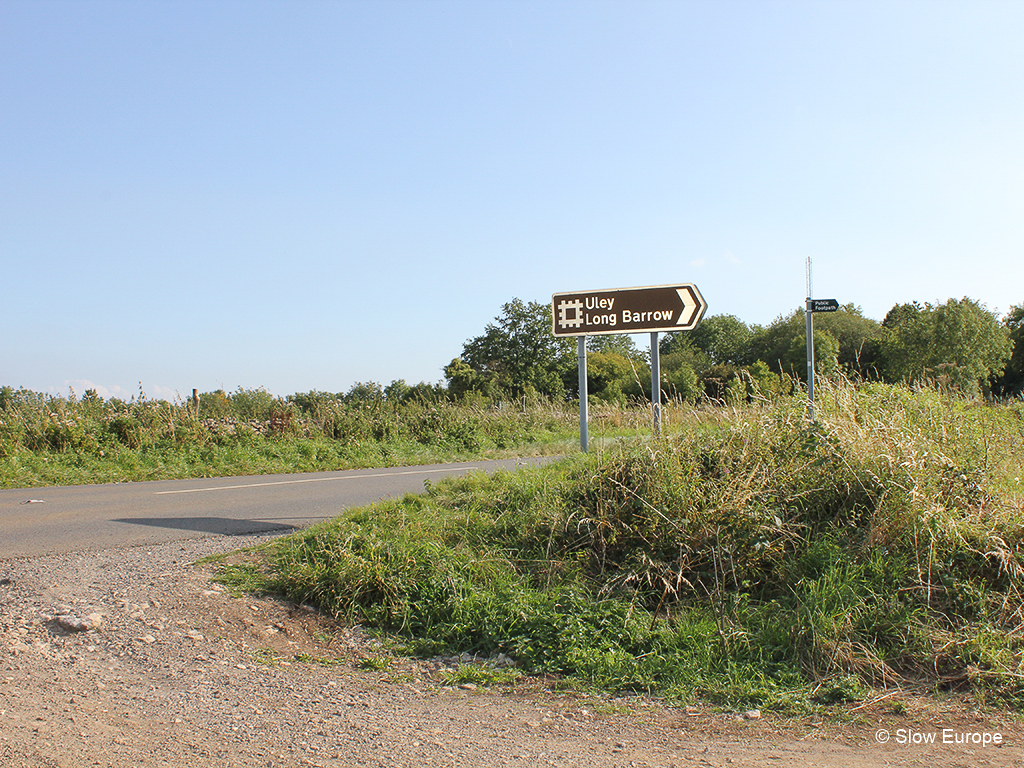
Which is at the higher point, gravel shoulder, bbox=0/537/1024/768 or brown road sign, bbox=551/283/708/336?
brown road sign, bbox=551/283/708/336

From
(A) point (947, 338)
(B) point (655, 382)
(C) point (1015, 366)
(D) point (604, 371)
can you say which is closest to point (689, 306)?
Result: (B) point (655, 382)

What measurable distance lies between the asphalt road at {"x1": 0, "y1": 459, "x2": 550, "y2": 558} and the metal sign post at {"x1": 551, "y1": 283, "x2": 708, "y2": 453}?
2035 mm

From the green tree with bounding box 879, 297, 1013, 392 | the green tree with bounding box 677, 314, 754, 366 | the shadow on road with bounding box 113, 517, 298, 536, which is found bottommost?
the shadow on road with bounding box 113, 517, 298, 536

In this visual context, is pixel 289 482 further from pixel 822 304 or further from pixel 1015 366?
pixel 1015 366

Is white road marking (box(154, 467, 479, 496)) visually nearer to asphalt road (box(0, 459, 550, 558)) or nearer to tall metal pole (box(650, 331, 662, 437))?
asphalt road (box(0, 459, 550, 558))

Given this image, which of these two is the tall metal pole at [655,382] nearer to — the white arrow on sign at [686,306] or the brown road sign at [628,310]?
the brown road sign at [628,310]

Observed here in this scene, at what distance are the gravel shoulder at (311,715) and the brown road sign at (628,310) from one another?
4.74 m

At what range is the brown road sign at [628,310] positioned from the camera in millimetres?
8000


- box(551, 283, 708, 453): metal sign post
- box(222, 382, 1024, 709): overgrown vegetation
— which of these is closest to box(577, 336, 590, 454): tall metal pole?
box(551, 283, 708, 453): metal sign post

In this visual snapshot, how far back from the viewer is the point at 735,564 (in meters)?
5.20

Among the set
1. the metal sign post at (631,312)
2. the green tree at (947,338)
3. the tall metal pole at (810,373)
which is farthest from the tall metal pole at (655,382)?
the green tree at (947,338)

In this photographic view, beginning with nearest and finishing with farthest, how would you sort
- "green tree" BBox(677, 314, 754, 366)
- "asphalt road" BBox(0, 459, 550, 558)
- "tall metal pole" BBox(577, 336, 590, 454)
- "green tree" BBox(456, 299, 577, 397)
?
1. "asphalt road" BBox(0, 459, 550, 558)
2. "tall metal pole" BBox(577, 336, 590, 454)
3. "green tree" BBox(456, 299, 577, 397)
4. "green tree" BBox(677, 314, 754, 366)

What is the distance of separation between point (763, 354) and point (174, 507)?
61.8 m

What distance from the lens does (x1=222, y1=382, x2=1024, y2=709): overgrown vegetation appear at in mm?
4223
